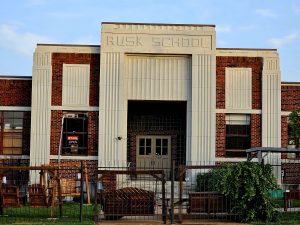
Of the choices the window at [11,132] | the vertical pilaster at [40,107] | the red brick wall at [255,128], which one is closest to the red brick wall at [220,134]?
the red brick wall at [255,128]

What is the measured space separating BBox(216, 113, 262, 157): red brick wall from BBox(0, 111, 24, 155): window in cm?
1024

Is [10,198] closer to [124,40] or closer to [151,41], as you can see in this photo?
[124,40]

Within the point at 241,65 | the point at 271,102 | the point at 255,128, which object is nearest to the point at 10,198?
the point at 255,128

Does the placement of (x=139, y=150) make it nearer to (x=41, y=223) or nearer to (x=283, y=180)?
(x=283, y=180)

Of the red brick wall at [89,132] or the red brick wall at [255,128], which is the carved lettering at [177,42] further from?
the red brick wall at [89,132]

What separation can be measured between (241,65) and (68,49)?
9.00 m

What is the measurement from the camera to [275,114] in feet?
106

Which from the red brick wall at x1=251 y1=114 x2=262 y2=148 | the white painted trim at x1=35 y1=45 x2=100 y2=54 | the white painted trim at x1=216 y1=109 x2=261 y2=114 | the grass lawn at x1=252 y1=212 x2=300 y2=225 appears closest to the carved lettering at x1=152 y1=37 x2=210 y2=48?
the white painted trim at x1=35 y1=45 x2=100 y2=54

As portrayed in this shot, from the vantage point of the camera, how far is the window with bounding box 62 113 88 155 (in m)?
32.4

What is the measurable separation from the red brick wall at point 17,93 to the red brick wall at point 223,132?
32.7ft

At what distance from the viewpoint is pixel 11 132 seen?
33.0m

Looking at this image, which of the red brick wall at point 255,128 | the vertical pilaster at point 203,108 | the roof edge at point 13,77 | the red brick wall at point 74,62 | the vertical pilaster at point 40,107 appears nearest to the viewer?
the vertical pilaster at point 40,107

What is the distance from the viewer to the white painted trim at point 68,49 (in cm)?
3238

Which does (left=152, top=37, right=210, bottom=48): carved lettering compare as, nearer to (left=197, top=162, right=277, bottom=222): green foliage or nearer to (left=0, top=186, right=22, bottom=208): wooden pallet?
(left=197, top=162, right=277, bottom=222): green foliage
